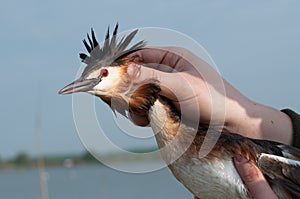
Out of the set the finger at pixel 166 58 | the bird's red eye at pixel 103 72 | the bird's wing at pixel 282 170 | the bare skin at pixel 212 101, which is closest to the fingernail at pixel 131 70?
the bare skin at pixel 212 101

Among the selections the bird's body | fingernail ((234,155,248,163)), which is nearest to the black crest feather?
the bird's body

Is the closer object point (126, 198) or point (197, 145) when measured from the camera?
point (197, 145)

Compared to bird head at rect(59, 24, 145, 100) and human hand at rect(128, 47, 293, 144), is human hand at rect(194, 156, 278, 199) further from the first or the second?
bird head at rect(59, 24, 145, 100)

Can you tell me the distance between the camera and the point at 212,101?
4188 mm

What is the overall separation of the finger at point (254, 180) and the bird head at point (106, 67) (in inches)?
31.0

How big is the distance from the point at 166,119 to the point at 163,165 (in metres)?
0.28

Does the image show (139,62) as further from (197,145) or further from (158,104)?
(197,145)

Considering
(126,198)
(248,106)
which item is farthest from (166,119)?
(126,198)

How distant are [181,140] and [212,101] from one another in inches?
19.3

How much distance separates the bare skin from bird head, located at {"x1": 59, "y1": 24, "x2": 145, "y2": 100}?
0.07 metres

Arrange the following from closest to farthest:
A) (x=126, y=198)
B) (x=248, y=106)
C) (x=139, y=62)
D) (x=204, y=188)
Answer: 1. (x=204, y=188)
2. (x=139, y=62)
3. (x=248, y=106)
4. (x=126, y=198)

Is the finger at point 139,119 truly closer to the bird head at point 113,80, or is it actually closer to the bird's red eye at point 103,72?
the bird head at point 113,80

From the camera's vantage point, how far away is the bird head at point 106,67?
3.69 meters

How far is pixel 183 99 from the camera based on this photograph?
4.01 meters
